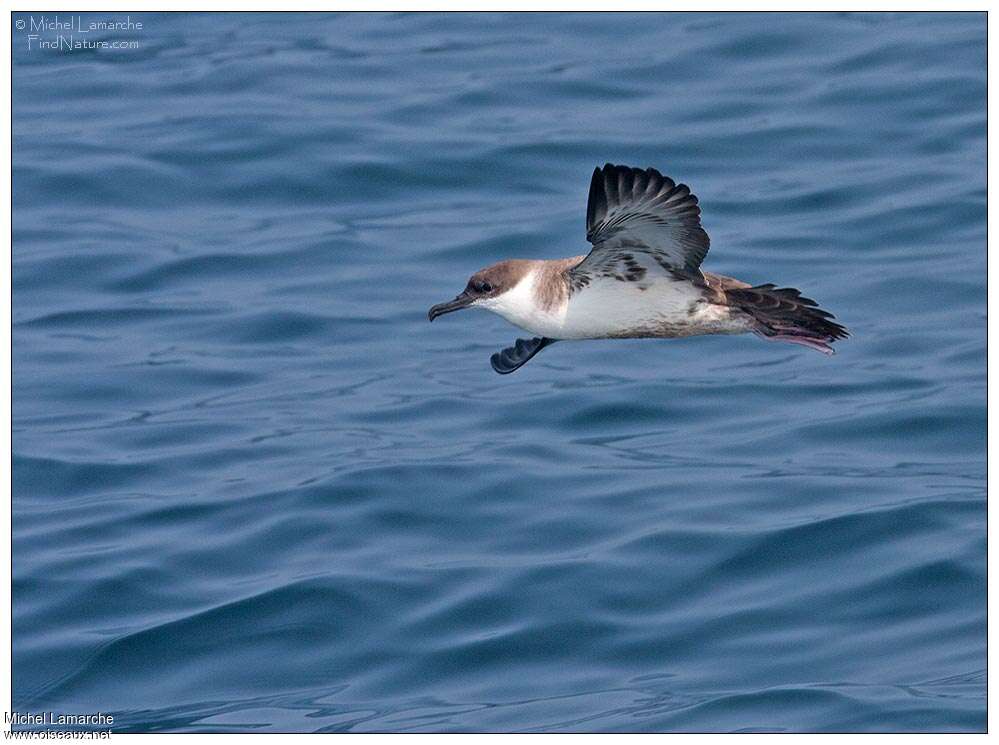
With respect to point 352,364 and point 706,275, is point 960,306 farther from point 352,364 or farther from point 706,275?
point 706,275

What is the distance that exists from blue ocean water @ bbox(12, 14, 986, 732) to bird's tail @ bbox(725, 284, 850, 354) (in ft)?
8.30

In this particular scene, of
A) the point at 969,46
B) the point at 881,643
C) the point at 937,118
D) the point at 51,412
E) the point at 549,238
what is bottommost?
the point at 881,643

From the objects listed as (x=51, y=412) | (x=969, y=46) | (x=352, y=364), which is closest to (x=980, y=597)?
(x=352, y=364)

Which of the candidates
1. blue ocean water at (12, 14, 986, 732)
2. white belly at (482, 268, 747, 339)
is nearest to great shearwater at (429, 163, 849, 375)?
white belly at (482, 268, 747, 339)

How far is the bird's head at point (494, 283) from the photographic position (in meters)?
8.67

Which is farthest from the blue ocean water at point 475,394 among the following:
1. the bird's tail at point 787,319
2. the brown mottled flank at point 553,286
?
the brown mottled flank at point 553,286

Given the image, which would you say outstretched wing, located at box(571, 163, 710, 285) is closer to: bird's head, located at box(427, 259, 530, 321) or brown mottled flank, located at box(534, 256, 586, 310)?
A: brown mottled flank, located at box(534, 256, 586, 310)

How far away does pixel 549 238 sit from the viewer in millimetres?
15008

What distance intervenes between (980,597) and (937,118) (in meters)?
8.79

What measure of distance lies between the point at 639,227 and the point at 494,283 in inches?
34.1

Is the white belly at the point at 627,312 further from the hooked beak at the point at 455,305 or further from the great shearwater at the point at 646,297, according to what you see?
the hooked beak at the point at 455,305

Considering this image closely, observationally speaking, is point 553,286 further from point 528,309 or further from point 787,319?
point 787,319

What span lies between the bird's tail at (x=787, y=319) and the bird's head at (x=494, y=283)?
3.24 feet

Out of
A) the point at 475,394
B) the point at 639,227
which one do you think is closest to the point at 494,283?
the point at 639,227
